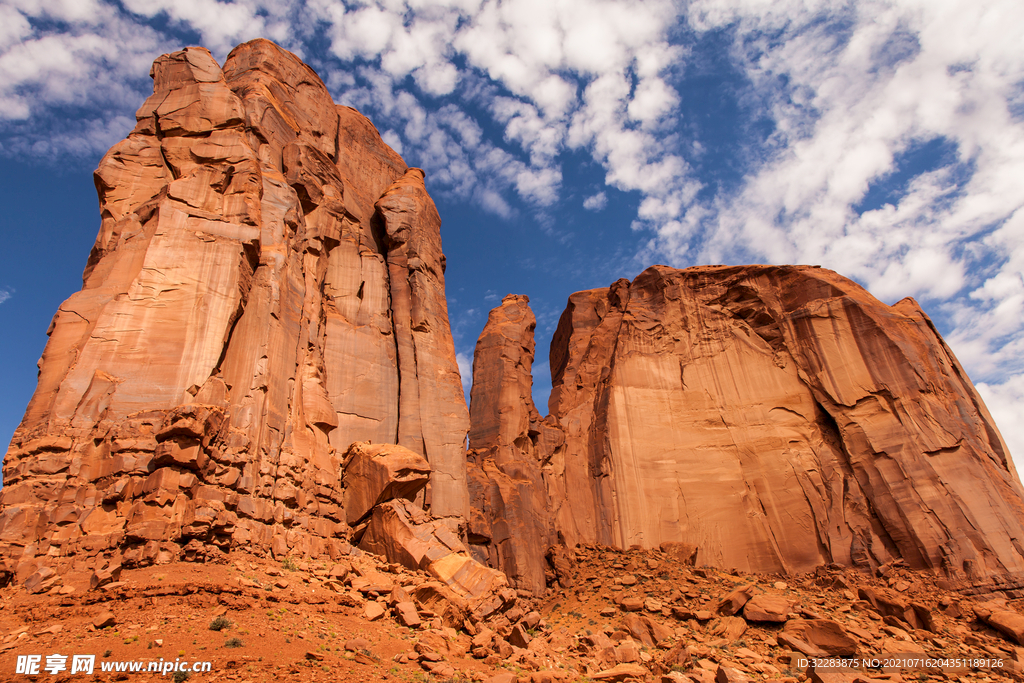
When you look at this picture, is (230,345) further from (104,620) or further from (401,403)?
(104,620)

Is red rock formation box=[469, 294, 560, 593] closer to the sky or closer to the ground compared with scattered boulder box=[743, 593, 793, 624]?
closer to the sky

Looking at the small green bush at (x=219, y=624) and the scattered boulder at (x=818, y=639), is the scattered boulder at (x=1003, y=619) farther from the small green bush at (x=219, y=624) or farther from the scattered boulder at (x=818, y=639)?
the small green bush at (x=219, y=624)

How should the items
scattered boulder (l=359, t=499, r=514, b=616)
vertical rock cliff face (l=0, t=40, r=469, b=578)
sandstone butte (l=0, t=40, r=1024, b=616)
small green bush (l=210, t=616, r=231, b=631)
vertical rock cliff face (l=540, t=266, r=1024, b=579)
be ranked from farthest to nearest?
vertical rock cliff face (l=540, t=266, r=1024, b=579) → scattered boulder (l=359, t=499, r=514, b=616) → sandstone butte (l=0, t=40, r=1024, b=616) → vertical rock cliff face (l=0, t=40, r=469, b=578) → small green bush (l=210, t=616, r=231, b=631)

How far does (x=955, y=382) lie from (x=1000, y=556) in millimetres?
10181

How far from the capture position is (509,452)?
31844 mm

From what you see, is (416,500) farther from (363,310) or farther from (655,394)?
(655,394)

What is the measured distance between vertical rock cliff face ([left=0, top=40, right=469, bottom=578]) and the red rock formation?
12.9 feet

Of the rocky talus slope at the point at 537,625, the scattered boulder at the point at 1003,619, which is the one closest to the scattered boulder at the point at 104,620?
the rocky talus slope at the point at 537,625

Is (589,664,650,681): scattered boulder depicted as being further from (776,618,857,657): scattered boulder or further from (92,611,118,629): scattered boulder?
(92,611,118,629): scattered boulder

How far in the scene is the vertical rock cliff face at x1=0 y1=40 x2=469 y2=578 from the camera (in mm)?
14156

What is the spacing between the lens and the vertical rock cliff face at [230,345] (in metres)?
14.2

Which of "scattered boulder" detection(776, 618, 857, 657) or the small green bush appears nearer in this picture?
the small green bush

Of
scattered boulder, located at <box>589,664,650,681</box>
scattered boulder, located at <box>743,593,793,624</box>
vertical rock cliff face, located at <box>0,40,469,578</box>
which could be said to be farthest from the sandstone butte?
scattered boulder, located at <box>743,593,793,624</box>

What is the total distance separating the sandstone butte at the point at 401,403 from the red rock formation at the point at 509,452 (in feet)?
0.50
